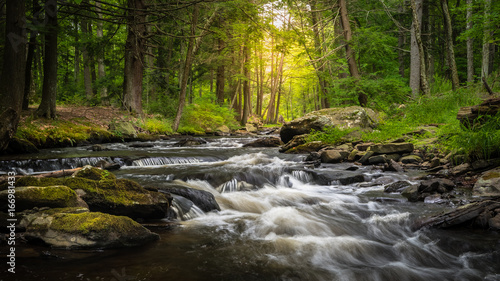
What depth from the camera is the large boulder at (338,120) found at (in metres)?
11.7

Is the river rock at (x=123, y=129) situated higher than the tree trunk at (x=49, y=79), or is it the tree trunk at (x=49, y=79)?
the tree trunk at (x=49, y=79)

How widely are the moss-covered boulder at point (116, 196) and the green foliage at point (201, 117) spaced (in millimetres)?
14335

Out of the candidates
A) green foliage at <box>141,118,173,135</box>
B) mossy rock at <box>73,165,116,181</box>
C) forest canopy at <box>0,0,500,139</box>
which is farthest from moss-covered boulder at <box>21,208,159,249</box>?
green foliage at <box>141,118,173,135</box>

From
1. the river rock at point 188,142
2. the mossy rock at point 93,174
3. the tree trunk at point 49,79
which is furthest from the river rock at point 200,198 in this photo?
the tree trunk at point 49,79

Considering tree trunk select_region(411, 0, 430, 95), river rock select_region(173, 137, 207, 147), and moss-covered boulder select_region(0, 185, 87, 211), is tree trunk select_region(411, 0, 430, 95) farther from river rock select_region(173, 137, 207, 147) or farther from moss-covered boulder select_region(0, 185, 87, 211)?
moss-covered boulder select_region(0, 185, 87, 211)

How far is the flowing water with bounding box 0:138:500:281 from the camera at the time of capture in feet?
9.89

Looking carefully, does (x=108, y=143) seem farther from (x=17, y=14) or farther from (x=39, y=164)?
(x=17, y=14)

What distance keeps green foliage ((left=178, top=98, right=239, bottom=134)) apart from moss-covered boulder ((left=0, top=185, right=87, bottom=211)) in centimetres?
1496

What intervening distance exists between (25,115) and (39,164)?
17.9ft

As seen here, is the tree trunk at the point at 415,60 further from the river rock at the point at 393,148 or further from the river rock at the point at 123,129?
the river rock at the point at 123,129

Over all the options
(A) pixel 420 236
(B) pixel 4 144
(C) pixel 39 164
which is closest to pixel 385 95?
(A) pixel 420 236

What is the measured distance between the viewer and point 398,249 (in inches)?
155

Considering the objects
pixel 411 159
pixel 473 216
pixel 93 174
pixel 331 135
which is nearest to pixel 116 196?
pixel 93 174

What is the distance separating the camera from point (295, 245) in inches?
156
